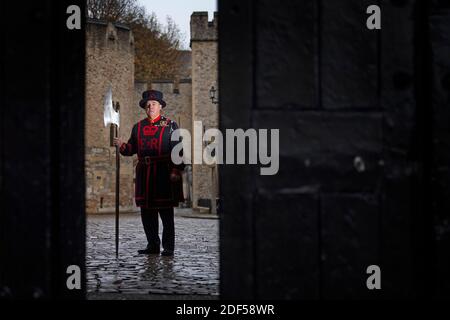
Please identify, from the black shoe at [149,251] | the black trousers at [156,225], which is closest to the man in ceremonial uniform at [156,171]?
the black trousers at [156,225]

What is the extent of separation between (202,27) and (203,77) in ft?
7.90

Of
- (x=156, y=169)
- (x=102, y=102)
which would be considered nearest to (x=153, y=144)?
(x=156, y=169)

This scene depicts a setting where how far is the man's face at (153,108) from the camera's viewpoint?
23.0 feet

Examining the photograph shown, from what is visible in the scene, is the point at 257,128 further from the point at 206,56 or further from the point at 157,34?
the point at 157,34

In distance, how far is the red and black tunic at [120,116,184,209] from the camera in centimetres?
683

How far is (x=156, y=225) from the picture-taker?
277 inches

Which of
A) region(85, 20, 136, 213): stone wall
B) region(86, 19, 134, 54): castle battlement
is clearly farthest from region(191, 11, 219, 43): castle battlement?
region(86, 19, 134, 54): castle battlement

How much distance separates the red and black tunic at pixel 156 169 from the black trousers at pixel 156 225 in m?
0.11

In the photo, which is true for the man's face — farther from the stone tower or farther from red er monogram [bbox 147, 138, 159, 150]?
the stone tower

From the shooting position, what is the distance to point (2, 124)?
2.52 metres

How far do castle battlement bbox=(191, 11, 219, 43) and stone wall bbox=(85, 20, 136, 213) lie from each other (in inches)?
221

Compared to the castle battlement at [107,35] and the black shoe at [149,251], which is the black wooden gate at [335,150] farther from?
the castle battlement at [107,35]

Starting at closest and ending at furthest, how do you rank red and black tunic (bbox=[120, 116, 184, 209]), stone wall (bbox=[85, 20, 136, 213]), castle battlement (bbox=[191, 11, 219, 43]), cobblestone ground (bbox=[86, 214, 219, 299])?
cobblestone ground (bbox=[86, 214, 219, 299]), red and black tunic (bbox=[120, 116, 184, 209]), stone wall (bbox=[85, 20, 136, 213]), castle battlement (bbox=[191, 11, 219, 43])

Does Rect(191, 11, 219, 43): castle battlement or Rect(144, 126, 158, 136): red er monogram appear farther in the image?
Rect(191, 11, 219, 43): castle battlement
